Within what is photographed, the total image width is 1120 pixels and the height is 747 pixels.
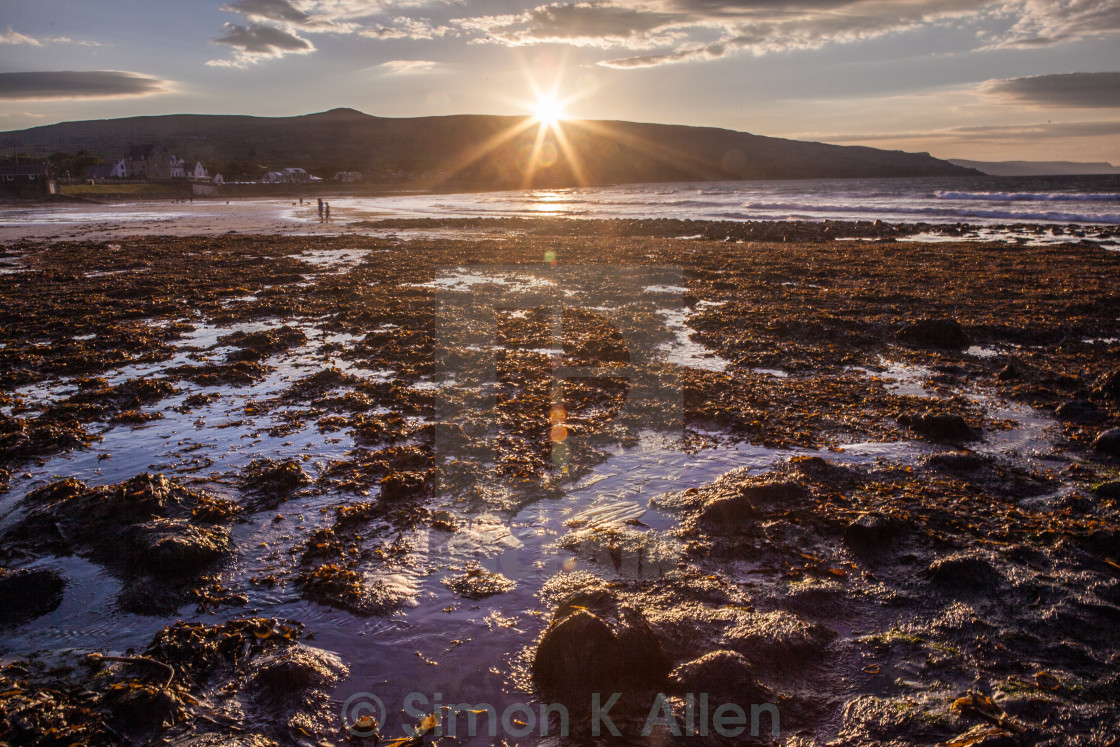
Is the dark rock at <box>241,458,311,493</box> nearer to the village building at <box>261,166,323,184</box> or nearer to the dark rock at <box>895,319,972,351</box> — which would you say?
the dark rock at <box>895,319,972,351</box>

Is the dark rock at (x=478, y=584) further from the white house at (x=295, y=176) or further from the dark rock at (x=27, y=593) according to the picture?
the white house at (x=295, y=176)

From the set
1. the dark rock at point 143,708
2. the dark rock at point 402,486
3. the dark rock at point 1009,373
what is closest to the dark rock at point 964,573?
the dark rock at point 402,486

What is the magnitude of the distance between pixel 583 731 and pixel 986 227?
130ft

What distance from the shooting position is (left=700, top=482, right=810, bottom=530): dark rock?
5.46m

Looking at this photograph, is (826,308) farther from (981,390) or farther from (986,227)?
(986,227)

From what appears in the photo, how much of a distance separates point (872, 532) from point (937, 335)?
297 inches

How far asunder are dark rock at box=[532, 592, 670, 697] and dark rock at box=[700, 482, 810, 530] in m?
1.88

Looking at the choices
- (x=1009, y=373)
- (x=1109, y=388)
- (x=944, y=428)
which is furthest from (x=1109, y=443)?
(x=1009, y=373)

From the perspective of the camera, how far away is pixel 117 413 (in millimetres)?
7938

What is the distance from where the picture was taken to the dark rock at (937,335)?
10.9 metres

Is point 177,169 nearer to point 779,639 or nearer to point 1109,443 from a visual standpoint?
point 779,639

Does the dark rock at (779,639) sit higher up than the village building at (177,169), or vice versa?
the village building at (177,169)

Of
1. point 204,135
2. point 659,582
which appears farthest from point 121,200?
point 204,135

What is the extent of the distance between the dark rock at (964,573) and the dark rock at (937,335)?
7.43m
